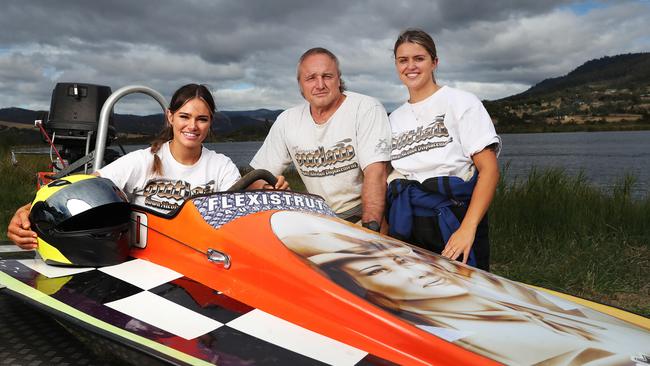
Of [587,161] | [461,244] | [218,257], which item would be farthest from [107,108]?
[587,161]

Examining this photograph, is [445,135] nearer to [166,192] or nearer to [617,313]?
[617,313]

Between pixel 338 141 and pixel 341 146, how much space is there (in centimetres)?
4

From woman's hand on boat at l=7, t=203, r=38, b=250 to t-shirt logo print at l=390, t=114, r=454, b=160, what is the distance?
7.55 ft

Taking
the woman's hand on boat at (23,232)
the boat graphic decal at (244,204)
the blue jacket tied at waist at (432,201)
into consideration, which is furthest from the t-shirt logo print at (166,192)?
the blue jacket tied at waist at (432,201)

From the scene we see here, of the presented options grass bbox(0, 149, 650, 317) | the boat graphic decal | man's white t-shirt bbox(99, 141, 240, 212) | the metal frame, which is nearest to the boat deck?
the boat graphic decal

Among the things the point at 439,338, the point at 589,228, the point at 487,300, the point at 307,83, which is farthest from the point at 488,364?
the point at 589,228

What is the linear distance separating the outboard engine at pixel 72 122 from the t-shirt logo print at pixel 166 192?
2.57 metres

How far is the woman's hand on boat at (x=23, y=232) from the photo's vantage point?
302 cm

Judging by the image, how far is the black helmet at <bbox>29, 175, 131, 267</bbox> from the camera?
2.81 metres

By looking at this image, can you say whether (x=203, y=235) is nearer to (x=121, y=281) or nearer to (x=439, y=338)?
(x=121, y=281)

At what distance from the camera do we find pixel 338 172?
4.14 meters

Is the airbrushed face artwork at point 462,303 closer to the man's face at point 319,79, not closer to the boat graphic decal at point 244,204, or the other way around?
the boat graphic decal at point 244,204

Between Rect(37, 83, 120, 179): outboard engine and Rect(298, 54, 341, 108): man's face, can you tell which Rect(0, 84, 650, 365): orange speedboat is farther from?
Rect(37, 83, 120, 179): outboard engine

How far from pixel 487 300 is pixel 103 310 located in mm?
1570
